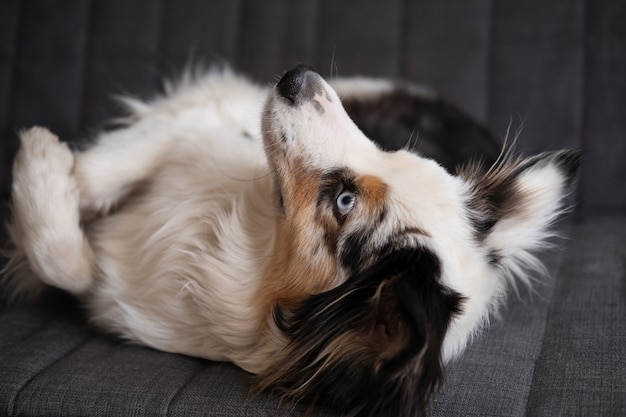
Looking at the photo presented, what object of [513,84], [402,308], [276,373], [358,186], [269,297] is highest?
[513,84]

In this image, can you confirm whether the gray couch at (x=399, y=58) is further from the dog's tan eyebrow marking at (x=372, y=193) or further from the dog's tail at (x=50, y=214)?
the dog's tan eyebrow marking at (x=372, y=193)

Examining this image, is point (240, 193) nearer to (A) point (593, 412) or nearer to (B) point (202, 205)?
(B) point (202, 205)

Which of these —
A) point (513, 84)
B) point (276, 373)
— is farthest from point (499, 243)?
point (513, 84)

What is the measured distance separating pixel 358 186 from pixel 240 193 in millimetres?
459

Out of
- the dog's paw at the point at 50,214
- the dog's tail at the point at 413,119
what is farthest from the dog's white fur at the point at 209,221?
the dog's tail at the point at 413,119

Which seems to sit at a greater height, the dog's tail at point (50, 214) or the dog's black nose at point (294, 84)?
the dog's black nose at point (294, 84)

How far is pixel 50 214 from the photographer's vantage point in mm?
1931

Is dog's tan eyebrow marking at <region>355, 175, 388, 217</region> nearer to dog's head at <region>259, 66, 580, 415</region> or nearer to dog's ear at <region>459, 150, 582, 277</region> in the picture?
dog's head at <region>259, 66, 580, 415</region>

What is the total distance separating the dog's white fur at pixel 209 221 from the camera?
5.64 feet

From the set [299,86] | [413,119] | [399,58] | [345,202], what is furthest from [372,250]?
[399,58]

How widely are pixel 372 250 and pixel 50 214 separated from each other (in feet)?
3.00

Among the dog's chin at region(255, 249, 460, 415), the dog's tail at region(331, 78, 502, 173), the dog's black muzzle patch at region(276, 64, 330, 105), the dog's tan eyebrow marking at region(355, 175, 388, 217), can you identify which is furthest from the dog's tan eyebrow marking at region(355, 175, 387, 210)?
the dog's tail at region(331, 78, 502, 173)

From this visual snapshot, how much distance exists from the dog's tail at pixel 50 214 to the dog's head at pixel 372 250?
1.91 ft

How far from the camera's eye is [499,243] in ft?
6.04
